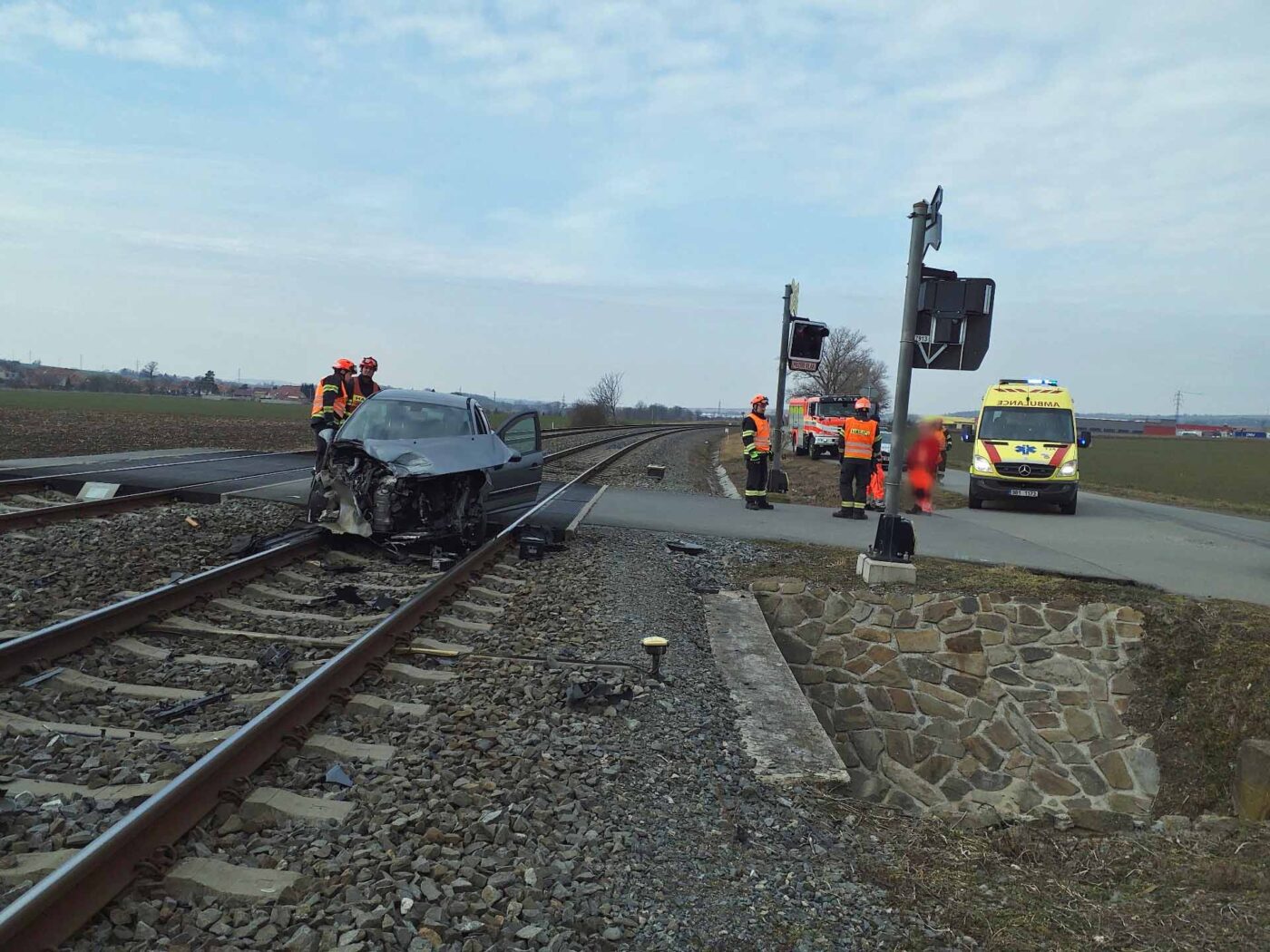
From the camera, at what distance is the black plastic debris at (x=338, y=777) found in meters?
4.08

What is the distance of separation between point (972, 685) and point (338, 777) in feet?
24.2

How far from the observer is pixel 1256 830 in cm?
582

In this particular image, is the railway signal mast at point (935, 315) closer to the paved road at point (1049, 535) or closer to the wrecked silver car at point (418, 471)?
the paved road at point (1049, 535)

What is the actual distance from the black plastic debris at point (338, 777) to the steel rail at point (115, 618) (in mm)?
2278

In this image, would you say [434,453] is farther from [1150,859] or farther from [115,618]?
[1150,859]

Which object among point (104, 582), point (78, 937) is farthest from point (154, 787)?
point (104, 582)

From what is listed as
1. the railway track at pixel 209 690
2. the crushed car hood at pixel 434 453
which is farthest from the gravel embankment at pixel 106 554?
the crushed car hood at pixel 434 453

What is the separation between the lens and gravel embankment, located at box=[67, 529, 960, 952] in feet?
10.1

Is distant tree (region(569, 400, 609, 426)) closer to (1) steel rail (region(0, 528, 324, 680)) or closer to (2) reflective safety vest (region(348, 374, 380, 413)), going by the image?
(2) reflective safety vest (region(348, 374, 380, 413))

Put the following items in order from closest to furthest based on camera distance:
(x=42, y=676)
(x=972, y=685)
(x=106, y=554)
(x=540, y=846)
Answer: (x=540, y=846), (x=42, y=676), (x=106, y=554), (x=972, y=685)

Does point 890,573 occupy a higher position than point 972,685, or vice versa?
point 890,573

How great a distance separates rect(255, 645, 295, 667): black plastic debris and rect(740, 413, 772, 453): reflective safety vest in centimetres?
959

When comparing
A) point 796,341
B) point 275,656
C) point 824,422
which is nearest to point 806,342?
point 796,341

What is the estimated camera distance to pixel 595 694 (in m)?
5.39
